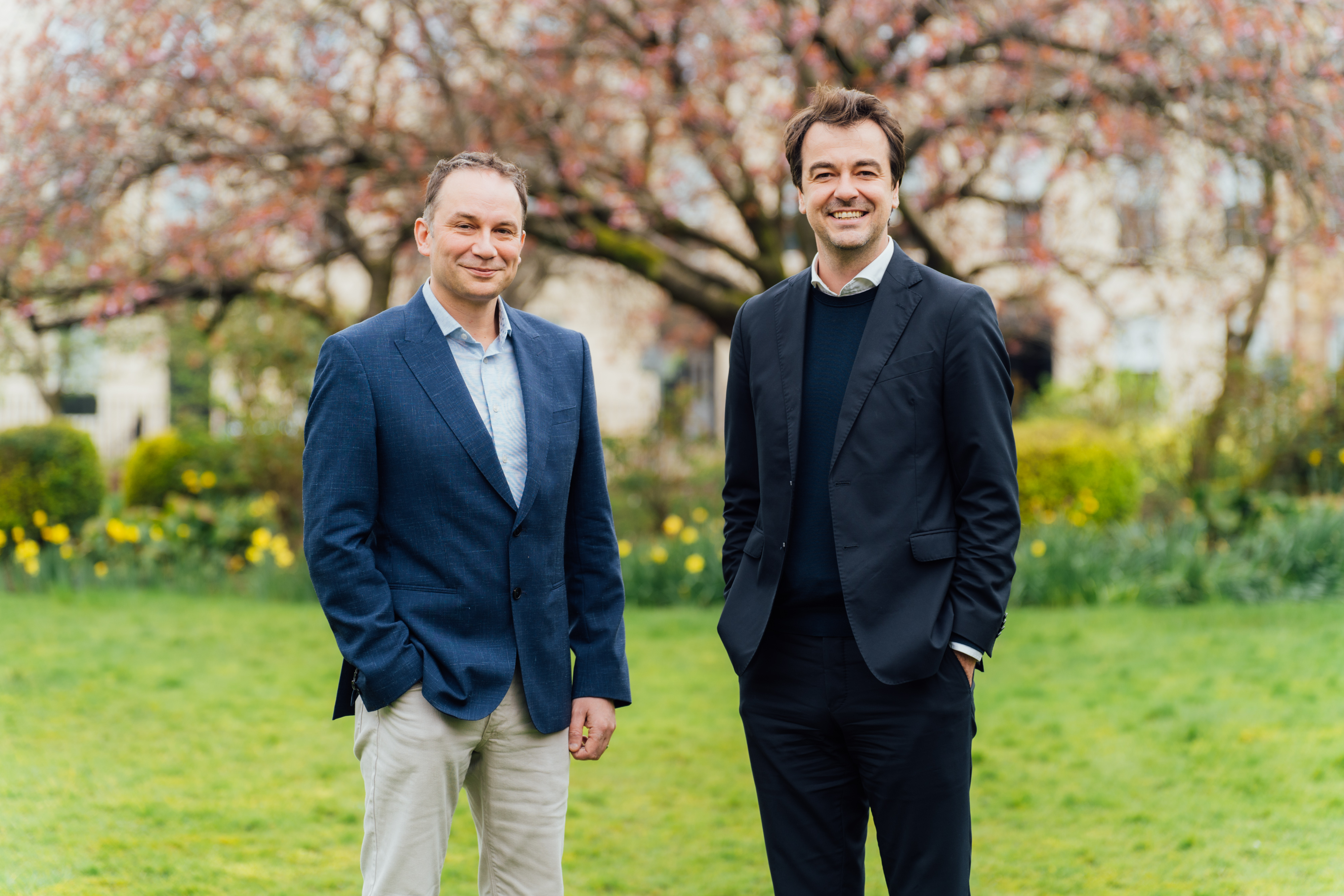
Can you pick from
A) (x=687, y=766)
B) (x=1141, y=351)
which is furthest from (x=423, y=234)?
(x=1141, y=351)

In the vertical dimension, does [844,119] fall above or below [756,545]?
above

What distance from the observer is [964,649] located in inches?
96.0

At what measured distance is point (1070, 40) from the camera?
8328 millimetres

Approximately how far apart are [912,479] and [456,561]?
1.04 m

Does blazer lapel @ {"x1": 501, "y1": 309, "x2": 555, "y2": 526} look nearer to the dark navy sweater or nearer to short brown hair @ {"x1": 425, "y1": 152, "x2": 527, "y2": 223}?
short brown hair @ {"x1": 425, "y1": 152, "x2": 527, "y2": 223}

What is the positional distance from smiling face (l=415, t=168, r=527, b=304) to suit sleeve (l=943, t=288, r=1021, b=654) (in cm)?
103

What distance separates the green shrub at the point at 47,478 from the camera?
9.69 m

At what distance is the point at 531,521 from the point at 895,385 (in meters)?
0.89

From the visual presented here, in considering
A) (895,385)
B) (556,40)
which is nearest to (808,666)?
(895,385)

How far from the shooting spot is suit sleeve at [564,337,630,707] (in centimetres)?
270

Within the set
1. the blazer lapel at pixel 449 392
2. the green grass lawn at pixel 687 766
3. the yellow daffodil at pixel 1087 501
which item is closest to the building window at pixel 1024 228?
the yellow daffodil at pixel 1087 501

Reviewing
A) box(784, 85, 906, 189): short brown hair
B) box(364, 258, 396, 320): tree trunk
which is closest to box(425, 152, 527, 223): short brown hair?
box(784, 85, 906, 189): short brown hair

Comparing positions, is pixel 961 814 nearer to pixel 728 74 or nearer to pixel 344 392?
pixel 344 392

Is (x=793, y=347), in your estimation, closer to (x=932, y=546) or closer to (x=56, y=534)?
(x=932, y=546)
